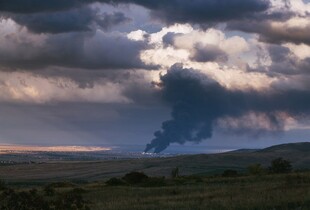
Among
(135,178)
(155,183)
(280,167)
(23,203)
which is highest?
(280,167)

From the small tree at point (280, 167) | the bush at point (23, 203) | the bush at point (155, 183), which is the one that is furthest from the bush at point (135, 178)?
the bush at point (23, 203)

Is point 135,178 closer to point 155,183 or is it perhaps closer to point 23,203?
point 155,183

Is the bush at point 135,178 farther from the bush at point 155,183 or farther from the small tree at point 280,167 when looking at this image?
the small tree at point 280,167

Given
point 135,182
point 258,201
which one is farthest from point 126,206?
point 135,182

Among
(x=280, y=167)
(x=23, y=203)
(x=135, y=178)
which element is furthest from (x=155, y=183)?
(x=23, y=203)

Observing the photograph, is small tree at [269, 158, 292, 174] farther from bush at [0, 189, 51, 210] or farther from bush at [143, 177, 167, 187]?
bush at [0, 189, 51, 210]

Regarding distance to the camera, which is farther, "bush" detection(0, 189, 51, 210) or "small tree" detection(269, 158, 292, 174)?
"small tree" detection(269, 158, 292, 174)

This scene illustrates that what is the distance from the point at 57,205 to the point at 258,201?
11.9m

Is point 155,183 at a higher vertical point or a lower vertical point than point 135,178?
lower

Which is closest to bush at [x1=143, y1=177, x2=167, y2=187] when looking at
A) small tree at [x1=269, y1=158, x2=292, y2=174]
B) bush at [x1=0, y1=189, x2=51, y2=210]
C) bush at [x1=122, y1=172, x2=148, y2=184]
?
bush at [x1=122, y1=172, x2=148, y2=184]

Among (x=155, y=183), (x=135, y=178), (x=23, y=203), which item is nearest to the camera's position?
(x=23, y=203)

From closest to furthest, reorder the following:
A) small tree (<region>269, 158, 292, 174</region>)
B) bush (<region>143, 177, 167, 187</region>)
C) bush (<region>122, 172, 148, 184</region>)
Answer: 1. bush (<region>143, 177, 167, 187</region>)
2. bush (<region>122, 172, 148, 184</region>)
3. small tree (<region>269, 158, 292, 174</region>)

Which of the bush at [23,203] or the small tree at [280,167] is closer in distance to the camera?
the bush at [23,203]

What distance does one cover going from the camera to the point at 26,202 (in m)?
25.7
